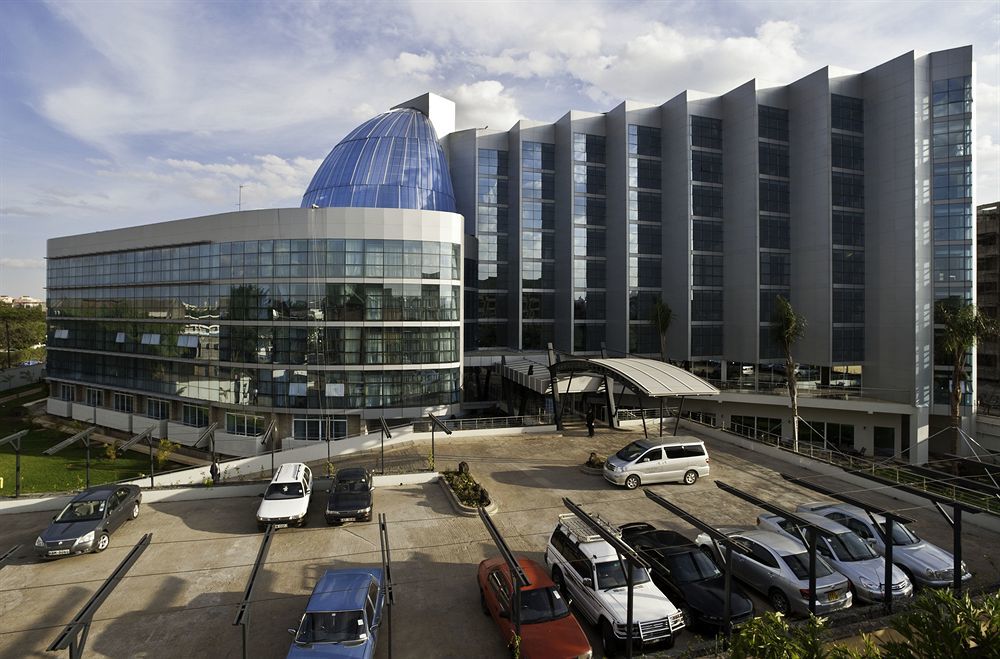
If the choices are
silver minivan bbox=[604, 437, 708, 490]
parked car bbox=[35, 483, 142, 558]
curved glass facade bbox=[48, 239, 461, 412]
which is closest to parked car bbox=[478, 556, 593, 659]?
silver minivan bbox=[604, 437, 708, 490]

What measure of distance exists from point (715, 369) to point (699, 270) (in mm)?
10078

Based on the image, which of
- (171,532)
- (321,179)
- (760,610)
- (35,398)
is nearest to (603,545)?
(760,610)

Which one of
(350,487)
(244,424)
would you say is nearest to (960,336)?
(350,487)

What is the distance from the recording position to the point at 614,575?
38.7ft

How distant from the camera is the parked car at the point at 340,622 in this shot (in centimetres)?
979

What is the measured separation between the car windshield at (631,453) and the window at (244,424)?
2812cm

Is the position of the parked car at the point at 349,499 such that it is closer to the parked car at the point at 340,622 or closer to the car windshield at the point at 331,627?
the parked car at the point at 340,622

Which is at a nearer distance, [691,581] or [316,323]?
[691,581]

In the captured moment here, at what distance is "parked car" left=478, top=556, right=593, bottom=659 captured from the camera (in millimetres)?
9797

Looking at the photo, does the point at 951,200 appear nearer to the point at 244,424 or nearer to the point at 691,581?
the point at 691,581

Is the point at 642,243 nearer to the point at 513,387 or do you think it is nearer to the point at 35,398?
the point at 513,387

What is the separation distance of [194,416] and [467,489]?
3201cm

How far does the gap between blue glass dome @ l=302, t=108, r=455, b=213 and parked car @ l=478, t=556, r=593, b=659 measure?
133 ft

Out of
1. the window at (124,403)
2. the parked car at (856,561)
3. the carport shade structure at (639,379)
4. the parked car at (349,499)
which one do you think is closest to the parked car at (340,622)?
the parked car at (349,499)
